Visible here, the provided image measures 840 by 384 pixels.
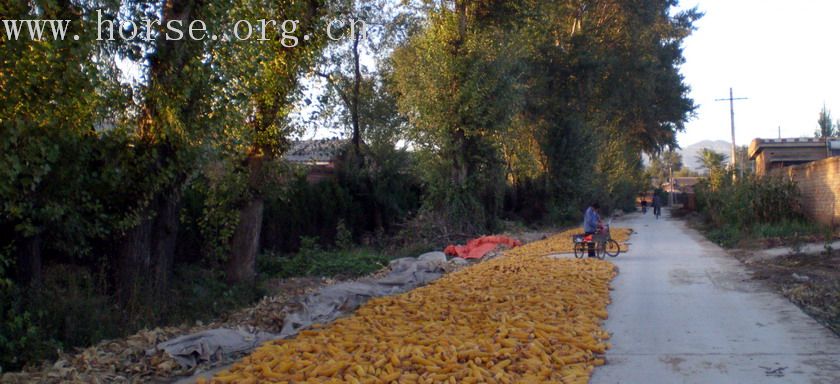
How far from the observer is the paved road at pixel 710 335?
26.5 feet

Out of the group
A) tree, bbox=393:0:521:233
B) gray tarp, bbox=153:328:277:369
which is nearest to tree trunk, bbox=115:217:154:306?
gray tarp, bbox=153:328:277:369

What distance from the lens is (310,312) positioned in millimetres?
11266

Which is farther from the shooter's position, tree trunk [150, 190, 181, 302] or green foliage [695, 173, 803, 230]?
green foliage [695, 173, 803, 230]

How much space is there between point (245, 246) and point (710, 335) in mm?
9524

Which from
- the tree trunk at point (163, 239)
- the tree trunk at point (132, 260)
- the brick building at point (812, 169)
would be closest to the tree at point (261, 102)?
the tree trunk at point (163, 239)

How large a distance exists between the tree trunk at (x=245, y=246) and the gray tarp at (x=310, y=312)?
2.88m

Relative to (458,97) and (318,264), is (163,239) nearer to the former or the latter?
(318,264)

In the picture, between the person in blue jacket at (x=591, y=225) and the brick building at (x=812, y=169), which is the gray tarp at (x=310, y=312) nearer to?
the person in blue jacket at (x=591, y=225)

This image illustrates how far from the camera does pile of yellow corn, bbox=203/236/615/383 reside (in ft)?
26.1

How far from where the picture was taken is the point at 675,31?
149ft

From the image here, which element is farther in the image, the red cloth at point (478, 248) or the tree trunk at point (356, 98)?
the tree trunk at point (356, 98)

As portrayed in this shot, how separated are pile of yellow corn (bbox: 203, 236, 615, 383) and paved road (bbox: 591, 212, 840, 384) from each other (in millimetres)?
422

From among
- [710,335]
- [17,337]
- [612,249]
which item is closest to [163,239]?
[17,337]

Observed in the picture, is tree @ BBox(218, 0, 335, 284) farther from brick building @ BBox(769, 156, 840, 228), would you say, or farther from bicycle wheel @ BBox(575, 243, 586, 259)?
brick building @ BBox(769, 156, 840, 228)
